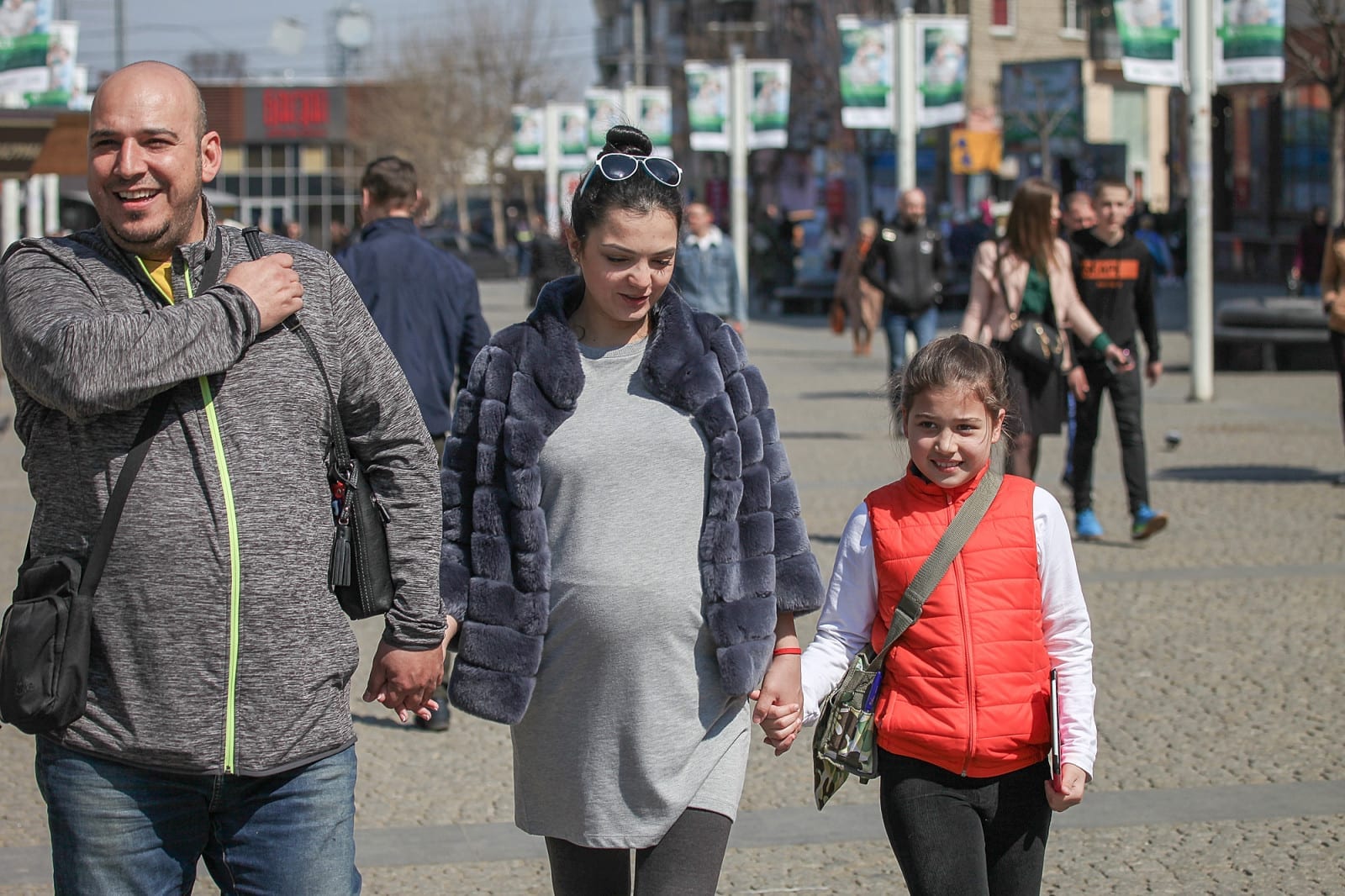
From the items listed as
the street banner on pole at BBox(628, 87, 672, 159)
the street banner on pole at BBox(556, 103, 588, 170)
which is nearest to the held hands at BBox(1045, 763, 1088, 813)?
the street banner on pole at BBox(628, 87, 672, 159)

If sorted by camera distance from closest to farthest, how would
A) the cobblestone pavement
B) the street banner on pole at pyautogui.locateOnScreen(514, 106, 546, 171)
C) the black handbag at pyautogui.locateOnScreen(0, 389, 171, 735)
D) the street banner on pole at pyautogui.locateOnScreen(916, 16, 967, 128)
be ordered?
the black handbag at pyautogui.locateOnScreen(0, 389, 171, 735) → the cobblestone pavement → the street banner on pole at pyautogui.locateOnScreen(916, 16, 967, 128) → the street banner on pole at pyautogui.locateOnScreen(514, 106, 546, 171)

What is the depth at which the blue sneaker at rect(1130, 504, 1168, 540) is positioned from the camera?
912 cm

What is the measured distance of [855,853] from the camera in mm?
4801

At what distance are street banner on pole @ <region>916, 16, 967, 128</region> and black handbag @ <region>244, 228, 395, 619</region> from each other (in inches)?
843

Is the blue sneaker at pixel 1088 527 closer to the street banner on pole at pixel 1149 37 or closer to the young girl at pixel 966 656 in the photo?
the young girl at pixel 966 656

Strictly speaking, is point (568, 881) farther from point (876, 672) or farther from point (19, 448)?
point (19, 448)

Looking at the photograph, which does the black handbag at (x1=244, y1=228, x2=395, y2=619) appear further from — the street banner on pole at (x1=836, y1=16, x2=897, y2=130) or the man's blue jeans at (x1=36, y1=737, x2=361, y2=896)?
the street banner on pole at (x1=836, y1=16, x2=897, y2=130)

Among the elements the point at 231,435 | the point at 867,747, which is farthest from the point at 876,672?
the point at 231,435

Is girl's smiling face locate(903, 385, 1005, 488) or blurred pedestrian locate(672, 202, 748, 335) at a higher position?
blurred pedestrian locate(672, 202, 748, 335)

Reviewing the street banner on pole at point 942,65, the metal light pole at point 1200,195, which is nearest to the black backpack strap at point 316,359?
the metal light pole at point 1200,195

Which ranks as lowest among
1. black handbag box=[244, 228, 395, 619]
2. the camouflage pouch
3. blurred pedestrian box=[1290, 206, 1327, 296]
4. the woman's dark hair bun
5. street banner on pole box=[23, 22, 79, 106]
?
the camouflage pouch

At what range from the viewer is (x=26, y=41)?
18.7 metres

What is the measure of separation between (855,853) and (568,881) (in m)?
1.82

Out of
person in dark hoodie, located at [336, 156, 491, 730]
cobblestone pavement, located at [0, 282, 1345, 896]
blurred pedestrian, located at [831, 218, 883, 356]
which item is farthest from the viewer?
blurred pedestrian, located at [831, 218, 883, 356]
